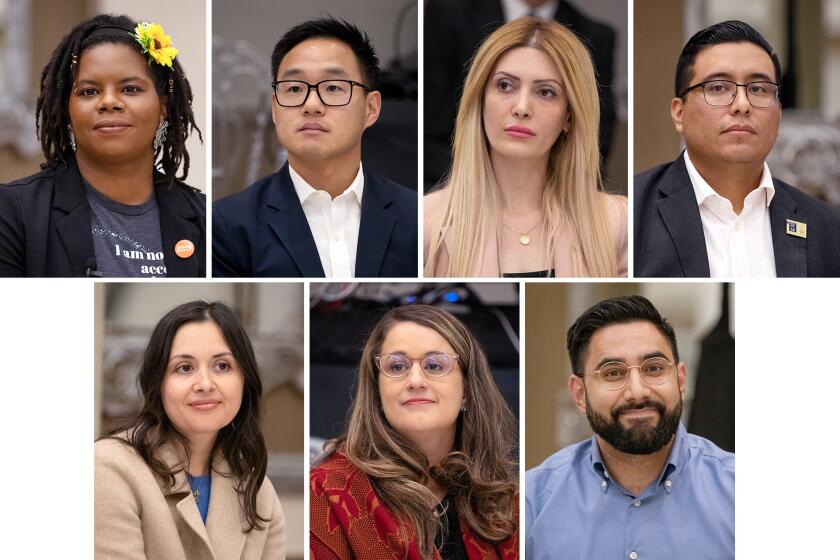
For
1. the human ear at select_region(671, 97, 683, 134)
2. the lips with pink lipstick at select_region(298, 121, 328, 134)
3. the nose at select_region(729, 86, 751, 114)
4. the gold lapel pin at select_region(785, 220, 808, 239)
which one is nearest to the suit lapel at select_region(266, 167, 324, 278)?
the lips with pink lipstick at select_region(298, 121, 328, 134)

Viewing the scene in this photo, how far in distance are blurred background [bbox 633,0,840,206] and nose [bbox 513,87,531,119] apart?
0.32 meters

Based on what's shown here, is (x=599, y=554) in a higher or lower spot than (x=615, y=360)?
lower

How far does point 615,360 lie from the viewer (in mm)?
3336

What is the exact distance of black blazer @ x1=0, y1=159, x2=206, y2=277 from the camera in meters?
3.26

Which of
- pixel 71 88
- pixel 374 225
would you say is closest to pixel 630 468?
pixel 374 225

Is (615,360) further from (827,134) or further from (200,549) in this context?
(200,549)

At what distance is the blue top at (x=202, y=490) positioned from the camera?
3299 mm

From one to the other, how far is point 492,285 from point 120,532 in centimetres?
128

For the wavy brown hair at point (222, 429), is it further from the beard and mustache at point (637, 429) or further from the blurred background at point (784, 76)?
the blurred background at point (784, 76)

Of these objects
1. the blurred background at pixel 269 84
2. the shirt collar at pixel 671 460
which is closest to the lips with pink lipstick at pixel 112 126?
the blurred background at pixel 269 84

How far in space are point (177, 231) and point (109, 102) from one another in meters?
0.41

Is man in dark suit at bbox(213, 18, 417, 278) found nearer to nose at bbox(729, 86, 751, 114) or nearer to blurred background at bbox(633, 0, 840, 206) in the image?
blurred background at bbox(633, 0, 840, 206)

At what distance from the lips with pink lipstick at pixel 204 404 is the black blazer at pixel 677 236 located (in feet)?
4.20

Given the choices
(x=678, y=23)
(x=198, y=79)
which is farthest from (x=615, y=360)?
(x=198, y=79)
